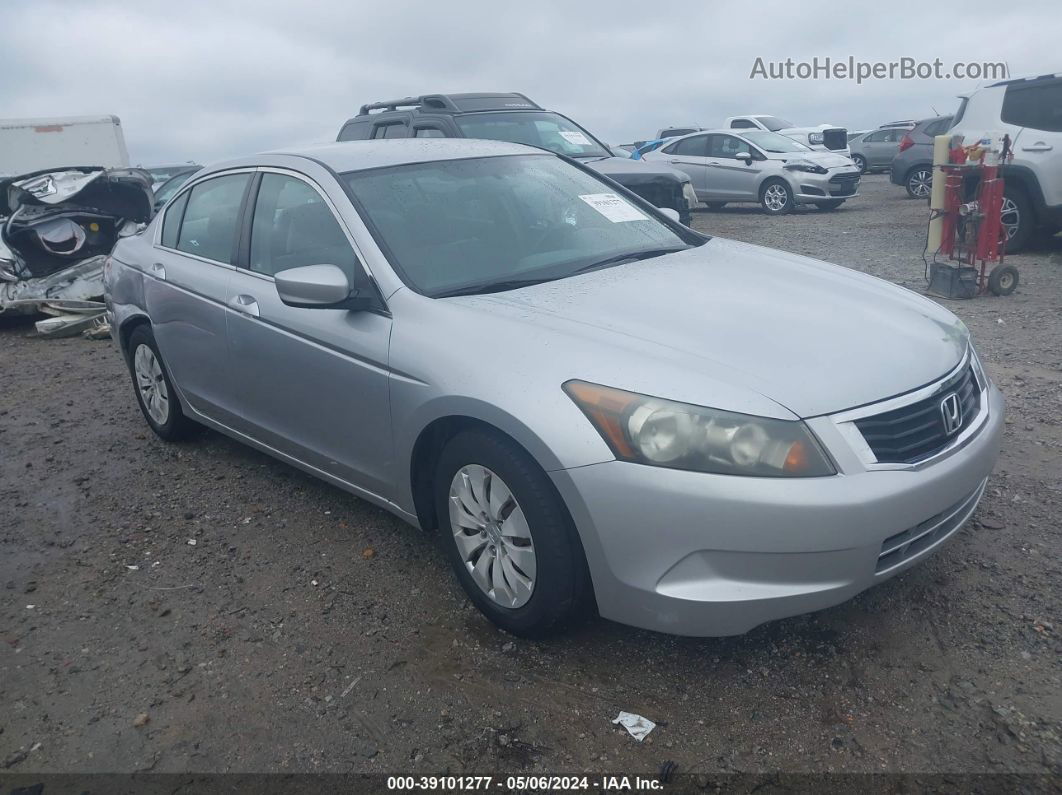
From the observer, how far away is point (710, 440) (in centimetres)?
255

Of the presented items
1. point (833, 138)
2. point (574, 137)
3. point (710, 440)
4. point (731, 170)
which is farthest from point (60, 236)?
point (833, 138)

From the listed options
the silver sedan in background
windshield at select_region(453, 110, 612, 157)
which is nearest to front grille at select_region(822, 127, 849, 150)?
the silver sedan in background

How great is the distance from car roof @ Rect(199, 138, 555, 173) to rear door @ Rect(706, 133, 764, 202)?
42.5 feet

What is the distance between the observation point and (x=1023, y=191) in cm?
945

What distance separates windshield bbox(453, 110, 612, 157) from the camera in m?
9.82

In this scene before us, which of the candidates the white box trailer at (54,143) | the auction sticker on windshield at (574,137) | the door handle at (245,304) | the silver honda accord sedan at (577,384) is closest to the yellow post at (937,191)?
Result: the auction sticker on windshield at (574,137)

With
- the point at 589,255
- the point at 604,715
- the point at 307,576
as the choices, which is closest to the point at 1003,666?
the point at 604,715

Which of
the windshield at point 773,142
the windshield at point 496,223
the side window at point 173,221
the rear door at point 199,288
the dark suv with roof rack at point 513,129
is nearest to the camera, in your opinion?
the windshield at point 496,223

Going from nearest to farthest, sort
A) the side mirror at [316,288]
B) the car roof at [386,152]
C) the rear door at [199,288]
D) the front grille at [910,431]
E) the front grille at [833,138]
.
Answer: the front grille at [910,431], the side mirror at [316,288], the car roof at [386,152], the rear door at [199,288], the front grille at [833,138]

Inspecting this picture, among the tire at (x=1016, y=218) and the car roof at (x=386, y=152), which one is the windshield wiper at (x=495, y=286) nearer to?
the car roof at (x=386, y=152)

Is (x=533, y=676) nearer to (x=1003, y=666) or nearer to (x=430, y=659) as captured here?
(x=430, y=659)

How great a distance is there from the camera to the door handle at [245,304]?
3.98 metres

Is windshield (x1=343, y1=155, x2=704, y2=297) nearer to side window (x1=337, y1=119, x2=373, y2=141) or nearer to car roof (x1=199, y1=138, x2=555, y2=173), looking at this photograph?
car roof (x1=199, y1=138, x2=555, y2=173)

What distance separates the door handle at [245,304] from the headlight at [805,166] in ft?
45.6
